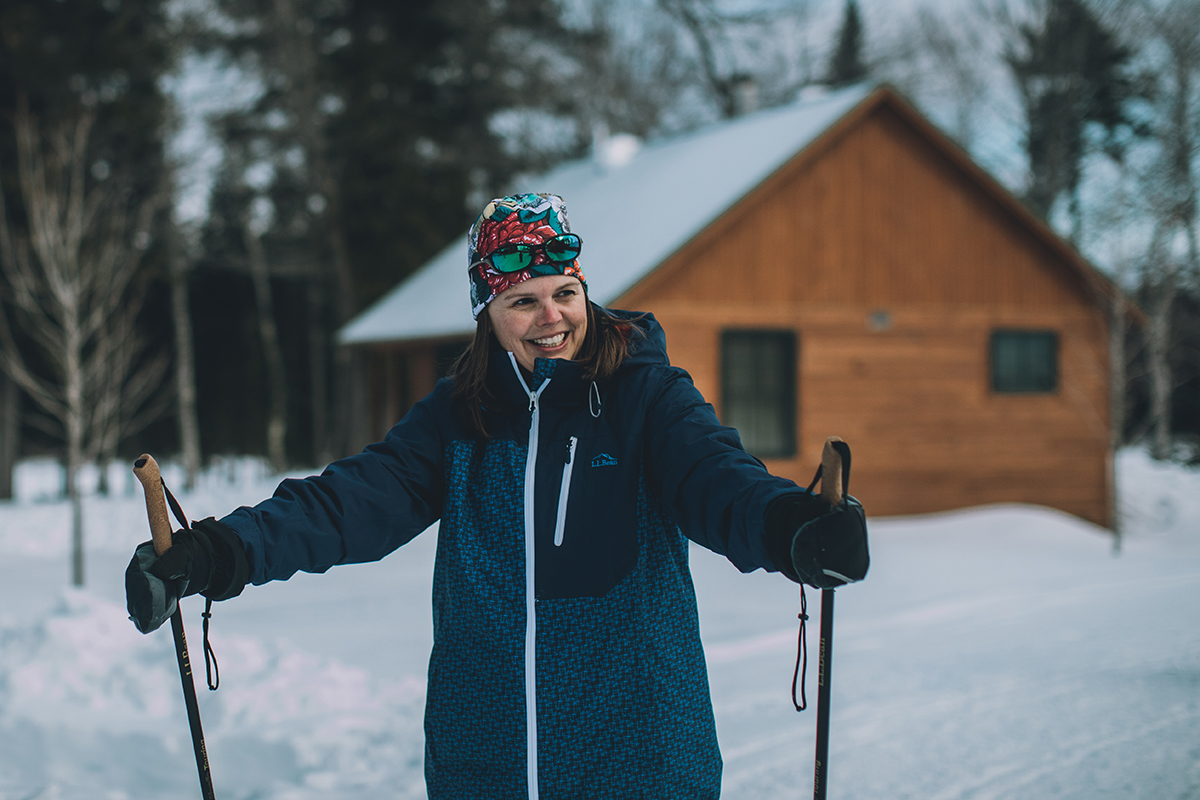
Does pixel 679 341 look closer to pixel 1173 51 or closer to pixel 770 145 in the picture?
pixel 770 145

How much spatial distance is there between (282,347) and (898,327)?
46.6 ft

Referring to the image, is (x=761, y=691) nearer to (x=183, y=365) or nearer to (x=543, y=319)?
(x=543, y=319)

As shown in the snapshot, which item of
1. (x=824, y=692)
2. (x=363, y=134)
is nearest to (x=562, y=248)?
(x=824, y=692)

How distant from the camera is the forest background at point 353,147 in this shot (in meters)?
14.9

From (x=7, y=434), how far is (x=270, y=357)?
5.46 m

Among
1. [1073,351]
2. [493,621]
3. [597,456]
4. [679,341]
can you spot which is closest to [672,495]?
[597,456]

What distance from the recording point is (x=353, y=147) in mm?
19047

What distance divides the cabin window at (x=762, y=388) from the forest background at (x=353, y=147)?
3617 millimetres

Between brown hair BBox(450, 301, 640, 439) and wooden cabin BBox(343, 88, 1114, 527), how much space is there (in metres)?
9.32

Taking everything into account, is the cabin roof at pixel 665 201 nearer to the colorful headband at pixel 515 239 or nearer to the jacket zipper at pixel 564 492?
the colorful headband at pixel 515 239

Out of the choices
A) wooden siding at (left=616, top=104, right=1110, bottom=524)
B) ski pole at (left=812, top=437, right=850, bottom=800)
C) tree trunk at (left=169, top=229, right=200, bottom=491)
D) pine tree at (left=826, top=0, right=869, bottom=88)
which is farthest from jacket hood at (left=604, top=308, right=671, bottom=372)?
pine tree at (left=826, top=0, right=869, bottom=88)

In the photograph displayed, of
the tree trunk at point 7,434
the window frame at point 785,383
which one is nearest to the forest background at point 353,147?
the tree trunk at point 7,434

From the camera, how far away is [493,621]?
2.05m

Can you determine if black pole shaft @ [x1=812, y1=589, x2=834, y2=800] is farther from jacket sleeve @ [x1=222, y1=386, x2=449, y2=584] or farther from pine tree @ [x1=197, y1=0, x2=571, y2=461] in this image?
pine tree @ [x1=197, y1=0, x2=571, y2=461]
